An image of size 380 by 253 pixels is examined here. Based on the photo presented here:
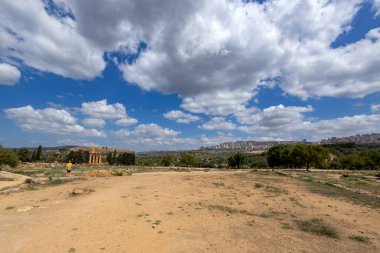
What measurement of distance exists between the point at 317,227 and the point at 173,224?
5.51 meters

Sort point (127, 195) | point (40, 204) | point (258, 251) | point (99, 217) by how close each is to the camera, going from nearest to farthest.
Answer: point (258, 251)
point (99, 217)
point (40, 204)
point (127, 195)

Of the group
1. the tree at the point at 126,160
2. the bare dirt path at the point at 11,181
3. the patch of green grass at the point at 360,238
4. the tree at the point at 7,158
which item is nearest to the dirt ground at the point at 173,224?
the patch of green grass at the point at 360,238

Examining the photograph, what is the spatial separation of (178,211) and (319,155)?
49.5 m

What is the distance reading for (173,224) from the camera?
33.3ft

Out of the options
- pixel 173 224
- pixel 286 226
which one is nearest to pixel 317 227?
pixel 286 226

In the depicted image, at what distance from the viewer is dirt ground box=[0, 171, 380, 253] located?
7.95 meters

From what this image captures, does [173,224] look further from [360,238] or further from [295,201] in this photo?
[295,201]

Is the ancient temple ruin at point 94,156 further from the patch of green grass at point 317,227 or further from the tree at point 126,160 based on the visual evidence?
the patch of green grass at point 317,227

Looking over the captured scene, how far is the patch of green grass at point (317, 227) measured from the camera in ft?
31.2

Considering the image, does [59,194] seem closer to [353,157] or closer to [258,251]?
[258,251]

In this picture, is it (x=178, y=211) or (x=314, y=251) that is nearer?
(x=314, y=251)

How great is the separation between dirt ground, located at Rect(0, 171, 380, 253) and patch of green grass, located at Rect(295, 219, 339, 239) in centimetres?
21

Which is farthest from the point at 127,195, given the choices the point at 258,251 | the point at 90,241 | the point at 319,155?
the point at 319,155

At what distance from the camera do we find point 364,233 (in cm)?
988
